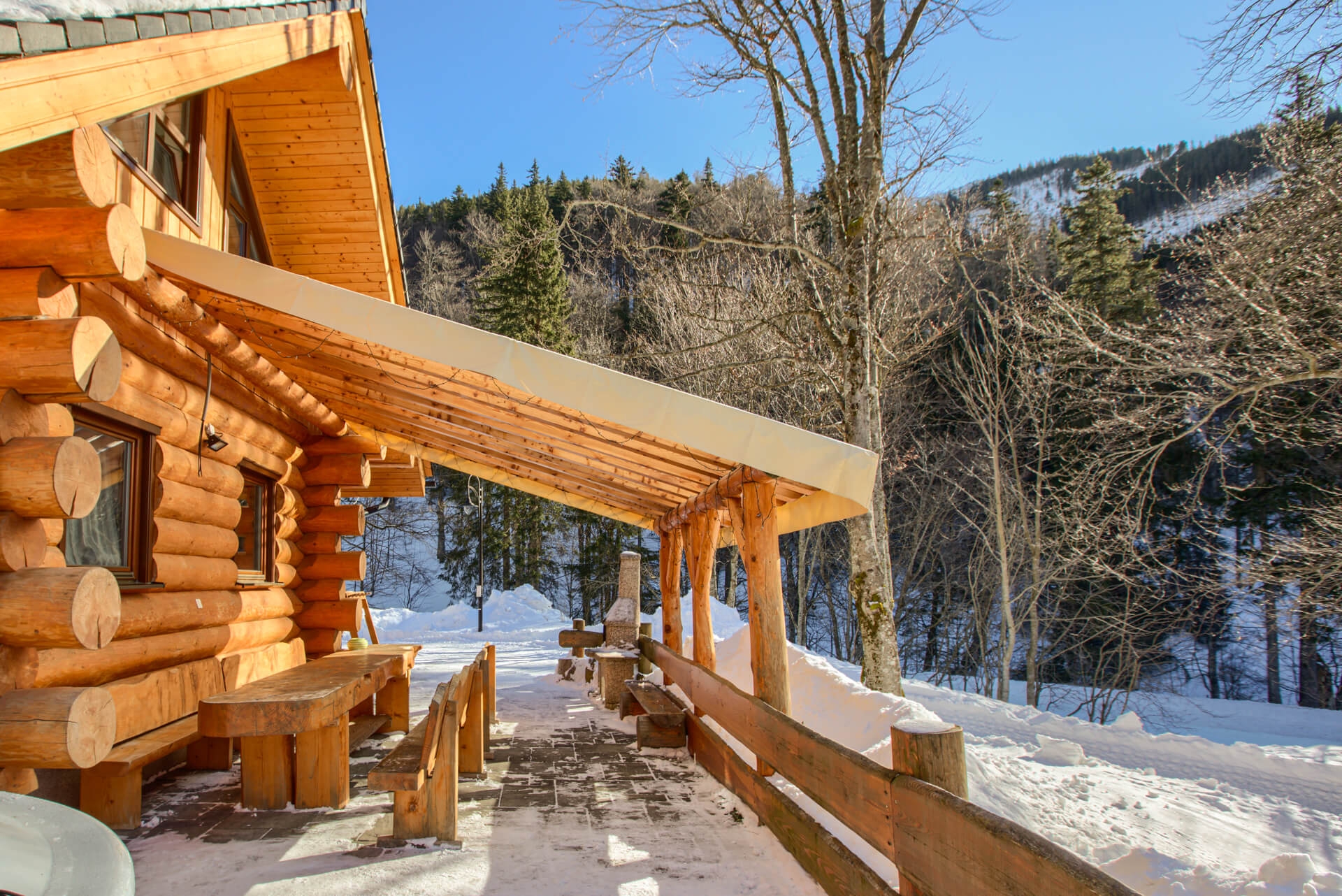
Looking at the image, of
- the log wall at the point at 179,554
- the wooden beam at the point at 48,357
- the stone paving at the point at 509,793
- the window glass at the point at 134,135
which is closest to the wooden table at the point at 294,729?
the stone paving at the point at 509,793

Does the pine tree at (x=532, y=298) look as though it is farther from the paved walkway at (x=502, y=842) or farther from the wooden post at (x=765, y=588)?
the wooden post at (x=765, y=588)

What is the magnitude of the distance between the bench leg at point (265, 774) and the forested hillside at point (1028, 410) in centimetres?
536

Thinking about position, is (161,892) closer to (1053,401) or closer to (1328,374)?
(1328,374)

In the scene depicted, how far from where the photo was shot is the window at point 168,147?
4539mm

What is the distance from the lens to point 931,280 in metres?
17.0

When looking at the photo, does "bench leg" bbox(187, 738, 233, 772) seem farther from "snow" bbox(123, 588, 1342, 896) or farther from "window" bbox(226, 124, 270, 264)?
"window" bbox(226, 124, 270, 264)

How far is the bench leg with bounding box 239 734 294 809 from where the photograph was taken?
4.71 metres

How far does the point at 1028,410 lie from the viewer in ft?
62.2

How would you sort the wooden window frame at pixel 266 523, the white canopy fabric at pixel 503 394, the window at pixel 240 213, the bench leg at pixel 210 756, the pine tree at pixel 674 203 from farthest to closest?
the pine tree at pixel 674 203 < the window at pixel 240 213 < the wooden window frame at pixel 266 523 < the bench leg at pixel 210 756 < the white canopy fabric at pixel 503 394

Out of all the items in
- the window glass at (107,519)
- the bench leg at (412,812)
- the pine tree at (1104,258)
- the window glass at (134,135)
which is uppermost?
the pine tree at (1104,258)

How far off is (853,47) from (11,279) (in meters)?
8.63

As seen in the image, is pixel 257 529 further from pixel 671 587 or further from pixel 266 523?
pixel 671 587

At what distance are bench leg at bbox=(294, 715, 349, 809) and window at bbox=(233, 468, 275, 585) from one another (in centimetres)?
202

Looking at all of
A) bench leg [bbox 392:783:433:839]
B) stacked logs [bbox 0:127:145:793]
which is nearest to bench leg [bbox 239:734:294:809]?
bench leg [bbox 392:783:433:839]
